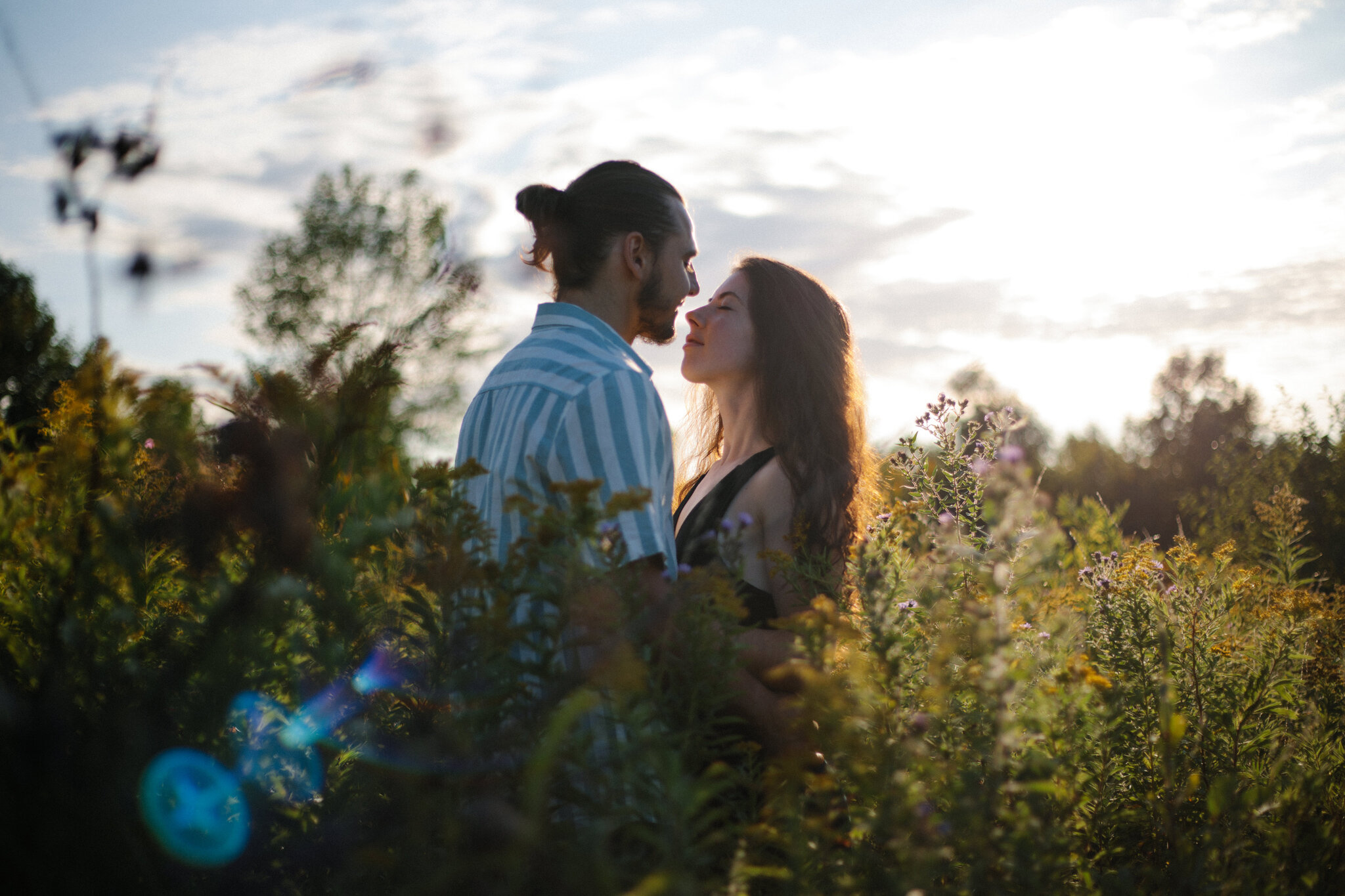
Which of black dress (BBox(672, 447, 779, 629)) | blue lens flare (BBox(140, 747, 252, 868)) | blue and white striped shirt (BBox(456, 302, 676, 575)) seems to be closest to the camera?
blue lens flare (BBox(140, 747, 252, 868))

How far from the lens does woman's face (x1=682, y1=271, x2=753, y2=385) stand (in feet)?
12.6

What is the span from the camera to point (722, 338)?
3.88 metres

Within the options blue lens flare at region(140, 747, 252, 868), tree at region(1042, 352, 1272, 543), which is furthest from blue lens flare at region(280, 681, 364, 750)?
tree at region(1042, 352, 1272, 543)

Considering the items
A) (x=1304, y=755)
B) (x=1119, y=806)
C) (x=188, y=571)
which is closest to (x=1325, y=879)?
(x=1119, y=806)

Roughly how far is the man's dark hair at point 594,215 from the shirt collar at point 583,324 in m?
0.17

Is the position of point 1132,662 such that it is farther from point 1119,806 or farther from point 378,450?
point 378,450

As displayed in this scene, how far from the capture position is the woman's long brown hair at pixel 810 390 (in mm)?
3299

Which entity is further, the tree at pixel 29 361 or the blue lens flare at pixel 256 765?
the tree at pixel 29 361

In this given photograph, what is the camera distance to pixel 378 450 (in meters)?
1.87

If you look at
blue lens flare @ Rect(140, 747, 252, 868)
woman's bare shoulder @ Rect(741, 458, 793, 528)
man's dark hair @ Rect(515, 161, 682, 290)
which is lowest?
blue lens flare @ Rect(140, 747, 252, 868)

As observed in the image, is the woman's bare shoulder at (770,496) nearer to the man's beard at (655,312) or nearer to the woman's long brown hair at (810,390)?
the woman's long brown hair at (810,390)

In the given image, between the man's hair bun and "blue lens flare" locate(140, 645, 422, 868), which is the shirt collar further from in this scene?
"blue lens flare" locate(140, 645, 422, 868)

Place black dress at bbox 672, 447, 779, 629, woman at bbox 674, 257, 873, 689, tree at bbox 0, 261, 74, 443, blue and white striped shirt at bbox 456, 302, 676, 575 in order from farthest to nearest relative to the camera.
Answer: tree at bbox 0, 261, 74, 443 < black dress at bbox 672, 447, 779, 629 < woman at bbox 674, 257, 873, 689 < blue and white striped shirt at bbox 456, 302, 676, 575

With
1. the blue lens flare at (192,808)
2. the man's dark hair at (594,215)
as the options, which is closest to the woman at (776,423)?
the man's dark hair at (594,215)
